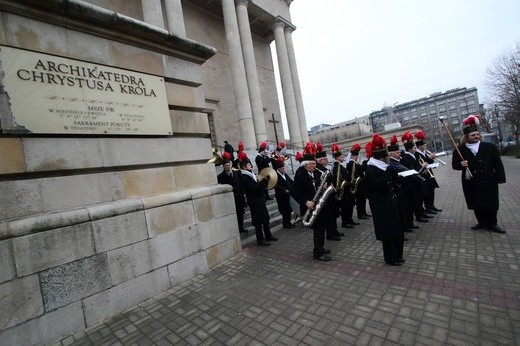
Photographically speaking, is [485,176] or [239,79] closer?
[485,176]

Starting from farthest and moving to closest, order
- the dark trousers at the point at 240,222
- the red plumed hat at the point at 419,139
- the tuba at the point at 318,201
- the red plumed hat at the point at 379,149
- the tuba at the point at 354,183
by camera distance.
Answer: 1. the red plumed hat at the point at 419,139
2. the tuba at the point at 354,183
3. the dark trousers at the point at 240,222
4. the tuba at the point at 318,201
5. the red plumed hat at the point at 379,149

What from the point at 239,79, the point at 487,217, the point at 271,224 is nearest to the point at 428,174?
the point at 487,217

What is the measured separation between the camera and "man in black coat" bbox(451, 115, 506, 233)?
5758mm

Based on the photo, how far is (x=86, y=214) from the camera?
3.90 m

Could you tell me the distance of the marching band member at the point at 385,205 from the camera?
457 centimetres

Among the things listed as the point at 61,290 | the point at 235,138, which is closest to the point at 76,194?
the point at 61,290

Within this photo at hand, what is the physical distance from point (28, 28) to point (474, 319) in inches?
253

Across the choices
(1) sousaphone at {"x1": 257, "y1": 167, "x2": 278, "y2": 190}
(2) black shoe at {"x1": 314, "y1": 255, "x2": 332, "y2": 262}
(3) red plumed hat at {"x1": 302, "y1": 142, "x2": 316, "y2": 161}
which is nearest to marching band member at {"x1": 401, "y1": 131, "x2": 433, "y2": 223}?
(3) red plumed hat at {"x1": 302, "y1": 142, "x2": 316, "y2": 161}

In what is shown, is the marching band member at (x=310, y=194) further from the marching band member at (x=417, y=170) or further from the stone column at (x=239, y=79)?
the stone column at (x=239, y=79)

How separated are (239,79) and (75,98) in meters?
17.4

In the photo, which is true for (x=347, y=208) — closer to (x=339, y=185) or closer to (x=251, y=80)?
(x=339, y=185)

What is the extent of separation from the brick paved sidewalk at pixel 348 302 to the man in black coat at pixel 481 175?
0.54 meters

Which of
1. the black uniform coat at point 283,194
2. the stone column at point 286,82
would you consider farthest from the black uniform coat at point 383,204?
the stone column at point 286,82

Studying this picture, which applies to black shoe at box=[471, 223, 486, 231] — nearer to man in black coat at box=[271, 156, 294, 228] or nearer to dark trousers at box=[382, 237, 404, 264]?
dark trousers at box=[382, 237, 404, 264]
